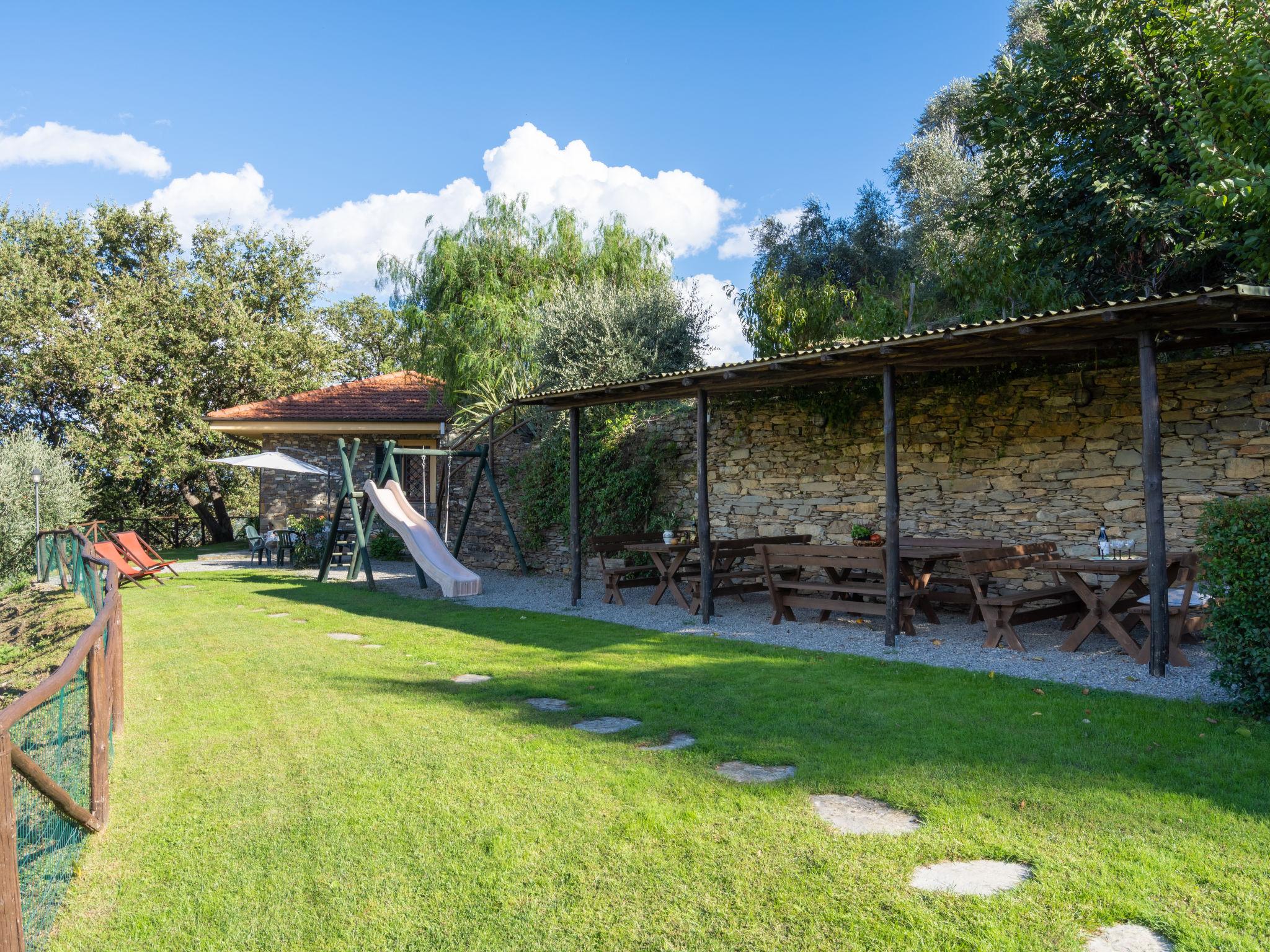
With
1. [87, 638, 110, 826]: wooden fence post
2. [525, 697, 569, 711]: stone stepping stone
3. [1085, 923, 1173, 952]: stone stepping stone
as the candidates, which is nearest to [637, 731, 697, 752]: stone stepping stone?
[525, 697, 569, 711]: stone stepping stone

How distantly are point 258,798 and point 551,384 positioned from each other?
11972 millimetres

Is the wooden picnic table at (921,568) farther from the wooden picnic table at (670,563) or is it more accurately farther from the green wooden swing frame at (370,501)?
the green wooden swing frame at (370,501)

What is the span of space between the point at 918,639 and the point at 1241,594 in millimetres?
3060

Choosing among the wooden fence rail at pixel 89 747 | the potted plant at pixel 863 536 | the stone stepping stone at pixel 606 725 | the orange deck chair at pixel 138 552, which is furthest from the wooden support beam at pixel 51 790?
the orange deck chair at pixel 138 552

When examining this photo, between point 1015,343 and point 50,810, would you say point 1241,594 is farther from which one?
point 50,810

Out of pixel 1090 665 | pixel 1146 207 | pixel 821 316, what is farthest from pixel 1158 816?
pixel 821 316

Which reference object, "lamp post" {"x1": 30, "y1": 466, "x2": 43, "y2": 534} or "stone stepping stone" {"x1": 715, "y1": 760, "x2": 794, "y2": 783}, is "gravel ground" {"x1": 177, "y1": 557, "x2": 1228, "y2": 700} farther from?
"lamp post" {"x1": 30, "y1": 466, "x2": 43, "y2": 534}

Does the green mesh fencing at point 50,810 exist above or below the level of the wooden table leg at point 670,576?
A: below

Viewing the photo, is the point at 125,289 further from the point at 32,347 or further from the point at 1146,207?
the point at 1146,207

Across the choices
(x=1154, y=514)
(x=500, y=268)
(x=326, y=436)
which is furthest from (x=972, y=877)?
(x=326, y=436)

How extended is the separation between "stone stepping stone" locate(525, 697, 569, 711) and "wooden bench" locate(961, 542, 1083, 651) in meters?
3.40

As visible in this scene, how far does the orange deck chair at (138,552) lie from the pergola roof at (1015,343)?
821cm

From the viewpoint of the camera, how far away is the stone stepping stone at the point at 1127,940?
7.73 ft

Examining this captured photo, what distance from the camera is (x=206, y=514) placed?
24.3 m
